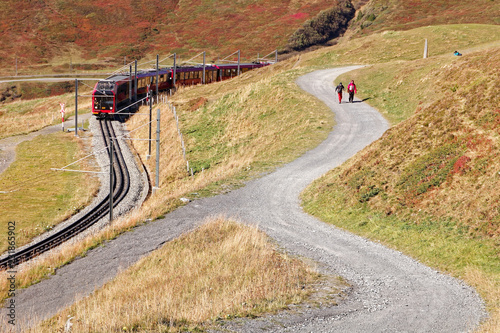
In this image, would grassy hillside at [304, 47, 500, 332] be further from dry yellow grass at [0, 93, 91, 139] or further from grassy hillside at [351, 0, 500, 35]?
grassy hillside at [351, 0, 500, 35]

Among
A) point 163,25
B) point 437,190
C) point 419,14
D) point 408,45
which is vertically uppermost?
point 419,14

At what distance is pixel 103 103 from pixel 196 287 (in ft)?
140

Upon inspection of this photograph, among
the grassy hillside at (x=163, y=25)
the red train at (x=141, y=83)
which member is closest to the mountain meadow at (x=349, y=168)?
the red train at (x=141, y=83)

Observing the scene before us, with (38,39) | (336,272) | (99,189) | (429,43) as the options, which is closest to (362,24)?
(429,43)

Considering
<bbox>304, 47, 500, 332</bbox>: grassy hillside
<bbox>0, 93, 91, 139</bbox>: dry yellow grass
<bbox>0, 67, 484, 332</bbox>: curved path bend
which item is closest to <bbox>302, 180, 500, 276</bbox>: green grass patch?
<bbox>304, 47, 500, 332</bbox>: grassy hillside

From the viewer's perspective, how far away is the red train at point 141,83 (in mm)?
52094

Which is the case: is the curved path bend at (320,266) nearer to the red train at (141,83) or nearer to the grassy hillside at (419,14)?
the red train at (141,83)

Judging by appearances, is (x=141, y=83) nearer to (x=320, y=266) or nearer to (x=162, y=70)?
(x=162, y=70)

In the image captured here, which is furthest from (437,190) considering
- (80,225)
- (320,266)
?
(80,225)

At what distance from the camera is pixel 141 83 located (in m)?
60.1

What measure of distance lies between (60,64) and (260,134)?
270 feet

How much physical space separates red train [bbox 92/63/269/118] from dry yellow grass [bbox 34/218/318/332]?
34581 millimetres

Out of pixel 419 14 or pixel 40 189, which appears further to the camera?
pixel 419 14

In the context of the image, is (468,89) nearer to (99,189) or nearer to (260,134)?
(260,134)
